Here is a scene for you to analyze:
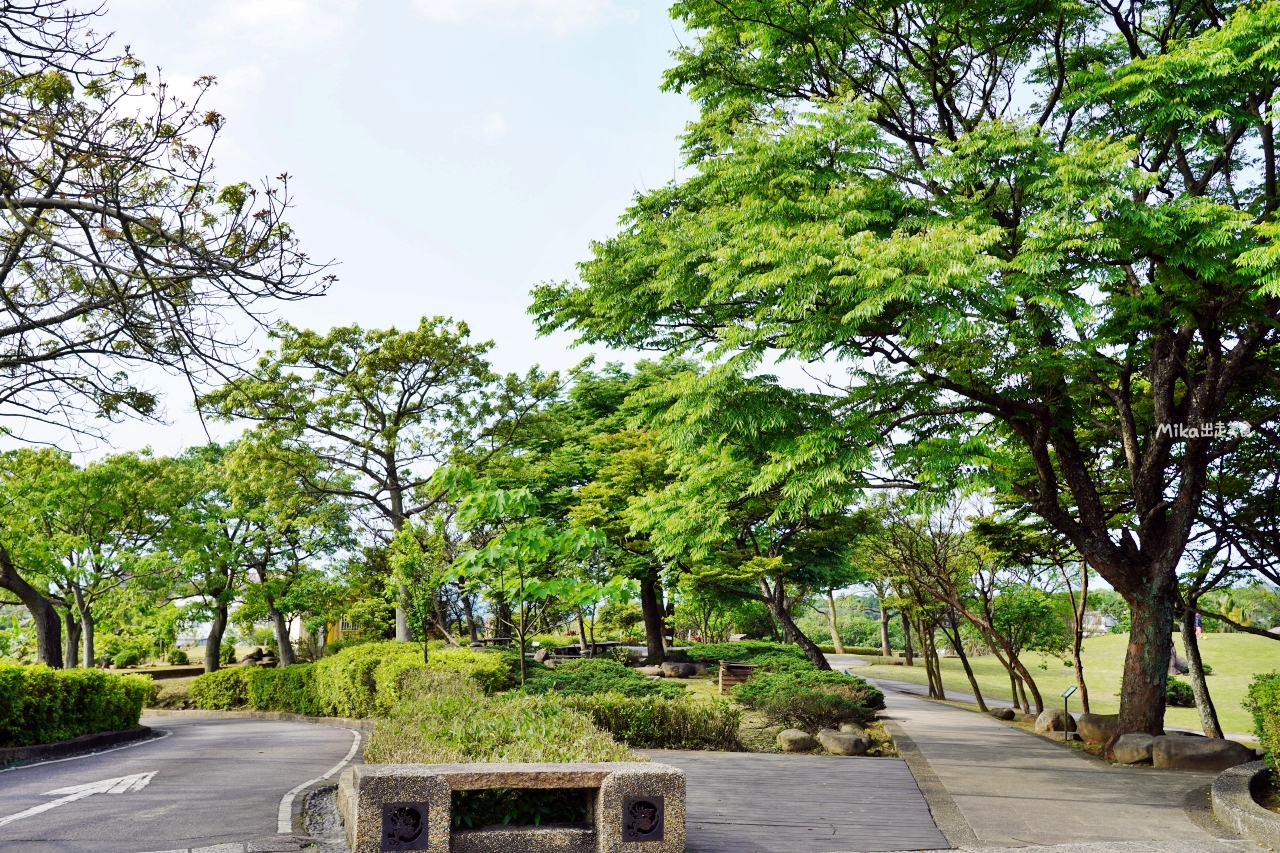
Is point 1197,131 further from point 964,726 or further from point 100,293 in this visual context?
point 100,293

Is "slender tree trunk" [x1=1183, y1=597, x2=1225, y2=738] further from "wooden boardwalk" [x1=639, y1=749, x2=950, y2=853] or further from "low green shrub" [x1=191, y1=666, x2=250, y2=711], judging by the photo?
"low green shrub" [x1=191, y1=666, x2=250, y2=711]

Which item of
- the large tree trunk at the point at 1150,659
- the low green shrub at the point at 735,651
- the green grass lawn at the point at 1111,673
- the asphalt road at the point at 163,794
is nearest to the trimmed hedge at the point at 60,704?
the asphalt road at the point at 163,794

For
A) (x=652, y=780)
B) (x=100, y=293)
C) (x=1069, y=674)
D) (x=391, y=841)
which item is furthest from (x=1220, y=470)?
(x=1069, y=674)

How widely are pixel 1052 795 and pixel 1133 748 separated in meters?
3.11

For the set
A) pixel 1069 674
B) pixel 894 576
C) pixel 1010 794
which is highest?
pixel 894 576

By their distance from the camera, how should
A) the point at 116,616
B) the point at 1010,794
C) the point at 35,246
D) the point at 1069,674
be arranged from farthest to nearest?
the point at 1069,674
the point at 116,616
the point at 35,246
the point at 1010,794

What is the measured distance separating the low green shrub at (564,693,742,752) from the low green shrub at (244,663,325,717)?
13414 mm

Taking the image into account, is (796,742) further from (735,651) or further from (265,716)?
(265,716)

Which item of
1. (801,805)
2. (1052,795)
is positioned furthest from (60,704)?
(1052,795)

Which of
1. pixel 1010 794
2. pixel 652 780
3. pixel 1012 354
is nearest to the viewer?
pixel 652 780

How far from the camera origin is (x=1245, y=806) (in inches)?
320

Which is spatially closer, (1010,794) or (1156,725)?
(1010,794)

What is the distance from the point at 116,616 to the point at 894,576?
2752 centimetres

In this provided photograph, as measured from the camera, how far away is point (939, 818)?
8117 millimetres
